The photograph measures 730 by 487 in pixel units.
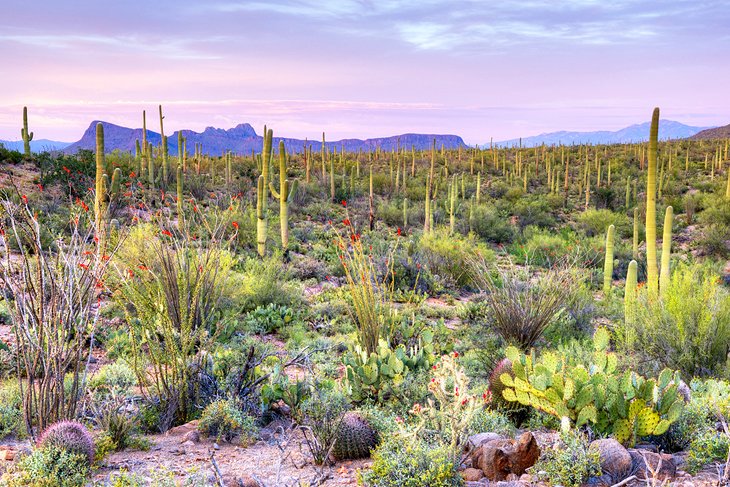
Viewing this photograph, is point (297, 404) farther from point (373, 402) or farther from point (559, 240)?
point (559, 240)

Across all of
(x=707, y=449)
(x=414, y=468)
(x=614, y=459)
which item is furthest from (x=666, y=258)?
(x=414, y=468)

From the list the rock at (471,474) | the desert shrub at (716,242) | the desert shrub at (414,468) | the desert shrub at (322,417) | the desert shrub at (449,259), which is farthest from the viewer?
the desert shrub at (716,242)

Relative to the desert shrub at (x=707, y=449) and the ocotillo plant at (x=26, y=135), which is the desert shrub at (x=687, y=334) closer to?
the desert shrub at (x=707, y=449)

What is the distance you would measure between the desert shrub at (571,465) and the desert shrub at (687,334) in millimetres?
3388

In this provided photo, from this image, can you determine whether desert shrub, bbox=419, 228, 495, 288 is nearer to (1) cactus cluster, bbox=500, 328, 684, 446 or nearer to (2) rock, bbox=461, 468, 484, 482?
(1) cactus cluster, bbox=500, 328, 684, 446

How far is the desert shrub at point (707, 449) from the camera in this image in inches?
154

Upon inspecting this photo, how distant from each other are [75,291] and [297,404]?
204 cm

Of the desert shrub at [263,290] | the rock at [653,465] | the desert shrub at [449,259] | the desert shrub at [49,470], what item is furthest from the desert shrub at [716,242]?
the desert shrub at [49,470]

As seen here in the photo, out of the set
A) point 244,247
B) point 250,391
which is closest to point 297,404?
point 250,391

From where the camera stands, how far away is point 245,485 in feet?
11.8

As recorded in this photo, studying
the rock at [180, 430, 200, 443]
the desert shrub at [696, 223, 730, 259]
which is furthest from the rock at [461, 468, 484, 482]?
the desert shrub at [696, 223, 730, 259]

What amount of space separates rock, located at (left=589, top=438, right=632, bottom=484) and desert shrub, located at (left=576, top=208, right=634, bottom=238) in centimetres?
1887

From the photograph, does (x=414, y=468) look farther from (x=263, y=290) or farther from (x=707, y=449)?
(x=263, y=290)

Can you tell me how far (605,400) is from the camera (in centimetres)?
443
